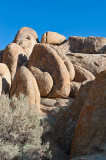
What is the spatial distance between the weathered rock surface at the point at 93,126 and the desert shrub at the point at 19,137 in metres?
0.60

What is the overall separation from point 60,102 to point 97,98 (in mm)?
5659

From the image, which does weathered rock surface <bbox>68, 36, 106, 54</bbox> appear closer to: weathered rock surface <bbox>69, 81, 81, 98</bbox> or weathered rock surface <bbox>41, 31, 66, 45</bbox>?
weathered rock surface <bbox>41, 31, 66, 45</bbox>

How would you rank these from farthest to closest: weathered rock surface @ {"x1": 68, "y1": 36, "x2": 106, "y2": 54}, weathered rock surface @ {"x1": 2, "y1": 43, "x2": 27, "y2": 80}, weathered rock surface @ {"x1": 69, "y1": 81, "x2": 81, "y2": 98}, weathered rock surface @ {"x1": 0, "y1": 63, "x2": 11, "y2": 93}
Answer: weathered rock surface @ {"x1": 68, "y1": 36, "x2": 106, "y2": 54} → weathered rock surface @ {"x1": 2, "y1": 43, "x2": 27, "y2": 80} → weathered rock surface @ {"x1": 69, "y1": 81, "x2": 81, "y2": 98} → weathered rock surface @ {"x1": 0, "y1": 63, "x2": 11, "y2": 93}

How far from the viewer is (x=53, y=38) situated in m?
17.8

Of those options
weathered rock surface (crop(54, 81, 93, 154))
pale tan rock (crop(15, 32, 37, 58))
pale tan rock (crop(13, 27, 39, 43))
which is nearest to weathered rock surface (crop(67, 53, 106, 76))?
pale tan rock (crop(15, 32, 37, 58))

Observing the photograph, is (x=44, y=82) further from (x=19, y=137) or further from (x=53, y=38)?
(x=53, y=38)

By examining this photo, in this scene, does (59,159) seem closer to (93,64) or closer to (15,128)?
(15,128)

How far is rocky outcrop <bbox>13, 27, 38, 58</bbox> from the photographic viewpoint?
14.4m

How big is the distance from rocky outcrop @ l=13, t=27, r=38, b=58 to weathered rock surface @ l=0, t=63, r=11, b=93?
10.5ft

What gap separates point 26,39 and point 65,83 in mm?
7794

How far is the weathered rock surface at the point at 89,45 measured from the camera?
53.6 ft

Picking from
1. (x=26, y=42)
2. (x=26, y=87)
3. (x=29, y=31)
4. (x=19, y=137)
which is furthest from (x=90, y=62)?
(x=19, y=137)

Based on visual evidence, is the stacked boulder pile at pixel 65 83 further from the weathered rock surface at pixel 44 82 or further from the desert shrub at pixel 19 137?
the desert shrub at pixel 19 137

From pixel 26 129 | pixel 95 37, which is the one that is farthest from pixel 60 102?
A: pixel 95 37
